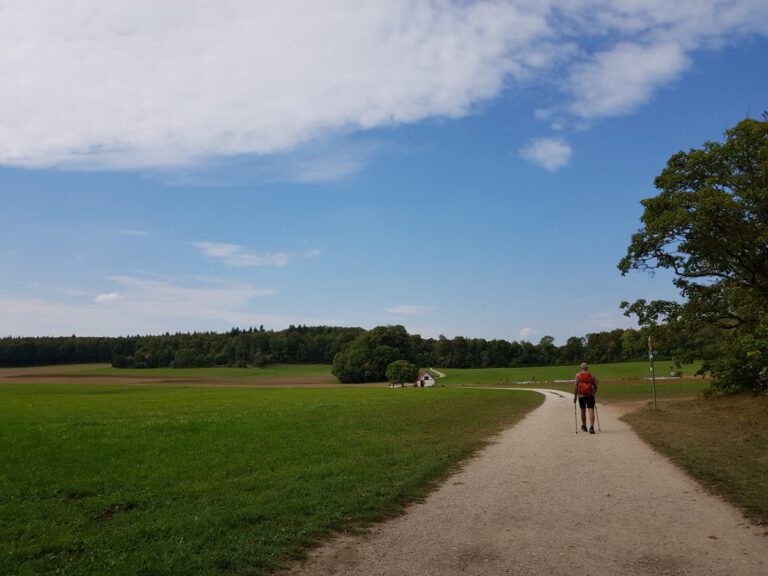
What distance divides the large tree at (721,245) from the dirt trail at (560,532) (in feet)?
38.2

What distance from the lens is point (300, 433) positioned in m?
17.5

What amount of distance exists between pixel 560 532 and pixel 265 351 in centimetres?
14748

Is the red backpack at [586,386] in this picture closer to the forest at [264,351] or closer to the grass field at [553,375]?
the grass field at [553,375]

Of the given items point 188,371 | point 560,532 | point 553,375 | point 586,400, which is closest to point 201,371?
point 188,371

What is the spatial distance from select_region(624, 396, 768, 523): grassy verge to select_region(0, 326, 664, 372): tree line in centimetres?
11083

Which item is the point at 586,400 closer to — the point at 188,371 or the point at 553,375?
the point at 553,375

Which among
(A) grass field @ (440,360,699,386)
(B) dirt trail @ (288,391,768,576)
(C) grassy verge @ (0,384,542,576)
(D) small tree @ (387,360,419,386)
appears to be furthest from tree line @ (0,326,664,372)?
(B) dirt trail @ (288,391,768,576)

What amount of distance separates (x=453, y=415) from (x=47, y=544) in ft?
60.6

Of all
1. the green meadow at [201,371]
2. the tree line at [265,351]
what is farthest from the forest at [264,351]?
the green meadow at [201,371]

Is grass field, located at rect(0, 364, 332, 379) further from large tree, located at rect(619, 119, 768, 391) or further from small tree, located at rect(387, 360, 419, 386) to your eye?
large tree, located at rect(619, 119, 768, 391)

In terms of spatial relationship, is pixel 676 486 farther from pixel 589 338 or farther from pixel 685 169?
pixel 589 338

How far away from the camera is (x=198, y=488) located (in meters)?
9.73

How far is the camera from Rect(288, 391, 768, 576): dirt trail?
5.51m

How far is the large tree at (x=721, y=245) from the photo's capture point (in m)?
20.0
